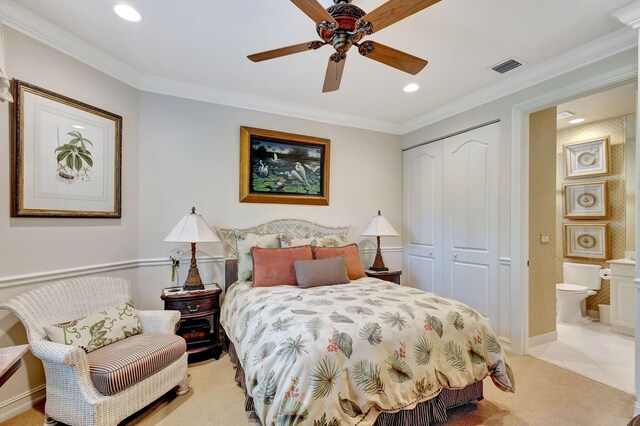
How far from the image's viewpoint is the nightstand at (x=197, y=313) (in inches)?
106

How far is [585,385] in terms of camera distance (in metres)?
2.46

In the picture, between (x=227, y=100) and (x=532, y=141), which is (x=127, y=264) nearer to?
(x=227, y=100)

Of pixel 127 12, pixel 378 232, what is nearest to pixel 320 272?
pixel 378 232

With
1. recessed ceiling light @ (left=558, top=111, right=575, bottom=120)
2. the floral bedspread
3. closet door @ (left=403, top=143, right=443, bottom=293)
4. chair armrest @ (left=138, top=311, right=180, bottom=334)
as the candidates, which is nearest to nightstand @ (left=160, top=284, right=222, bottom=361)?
chair armrest @ (left=138, top=311, right=180, bottom=334)

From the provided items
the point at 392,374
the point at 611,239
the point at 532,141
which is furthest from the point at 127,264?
the point at 611,239

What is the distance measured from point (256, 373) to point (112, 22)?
2.70 metres

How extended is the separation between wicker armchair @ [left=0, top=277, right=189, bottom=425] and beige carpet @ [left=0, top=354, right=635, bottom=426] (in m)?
0.16

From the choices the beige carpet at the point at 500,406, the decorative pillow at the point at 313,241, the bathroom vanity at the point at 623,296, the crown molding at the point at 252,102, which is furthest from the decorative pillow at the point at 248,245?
the bathroom vanity at the point at 623,296

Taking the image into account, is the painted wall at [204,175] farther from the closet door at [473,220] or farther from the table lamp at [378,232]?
the closet door at [473,220]

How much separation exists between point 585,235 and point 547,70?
2.92 meters

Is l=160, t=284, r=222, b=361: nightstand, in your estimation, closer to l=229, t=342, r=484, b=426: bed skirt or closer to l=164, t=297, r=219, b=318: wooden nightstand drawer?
l=164, t=297, r=219, b=318: wooden nightstand drawer

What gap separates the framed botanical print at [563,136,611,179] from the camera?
13.7 ft

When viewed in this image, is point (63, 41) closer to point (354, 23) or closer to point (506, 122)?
point (354, 23)

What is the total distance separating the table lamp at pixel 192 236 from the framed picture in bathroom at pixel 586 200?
16.9 feet
